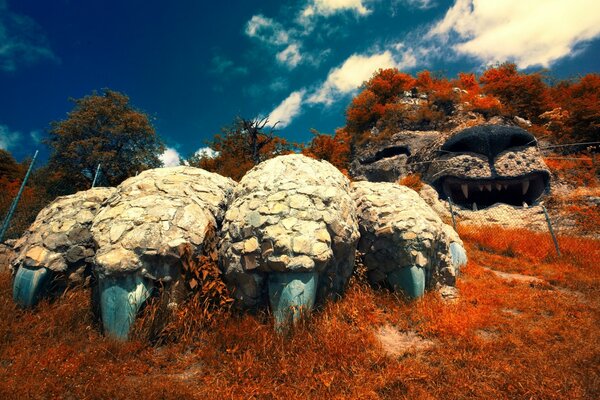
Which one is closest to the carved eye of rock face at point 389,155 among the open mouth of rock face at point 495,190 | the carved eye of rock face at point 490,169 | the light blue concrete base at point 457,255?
the carved eye of rock face at point 490,169

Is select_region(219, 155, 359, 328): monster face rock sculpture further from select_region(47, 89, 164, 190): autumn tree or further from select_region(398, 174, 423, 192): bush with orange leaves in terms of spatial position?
select_region(47, 89, 164, 190): autumn tree

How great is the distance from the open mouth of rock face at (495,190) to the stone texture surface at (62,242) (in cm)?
1543

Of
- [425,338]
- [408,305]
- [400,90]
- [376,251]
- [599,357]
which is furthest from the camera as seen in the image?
[400,90]

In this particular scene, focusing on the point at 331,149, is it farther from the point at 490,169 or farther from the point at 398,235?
the point at 398,235

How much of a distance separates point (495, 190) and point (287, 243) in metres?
16.4

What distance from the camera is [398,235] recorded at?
5.29m

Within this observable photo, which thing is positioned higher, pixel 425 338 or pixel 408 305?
pixel 408 305

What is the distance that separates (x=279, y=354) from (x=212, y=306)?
1.46 m

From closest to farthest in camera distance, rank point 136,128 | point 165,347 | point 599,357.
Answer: point 599,357
point 165,347
point 136,128

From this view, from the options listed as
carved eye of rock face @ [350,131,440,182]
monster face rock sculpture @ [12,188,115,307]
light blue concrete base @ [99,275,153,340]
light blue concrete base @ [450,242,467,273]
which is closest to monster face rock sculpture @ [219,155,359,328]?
light blue concrete base @ [99,275,153,340]

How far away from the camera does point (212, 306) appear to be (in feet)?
14.7

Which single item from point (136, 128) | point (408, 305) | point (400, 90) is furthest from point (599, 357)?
point (400, 90)

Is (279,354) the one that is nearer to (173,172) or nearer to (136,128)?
(173,172)

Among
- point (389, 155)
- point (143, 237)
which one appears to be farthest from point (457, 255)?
point (389, 155)
